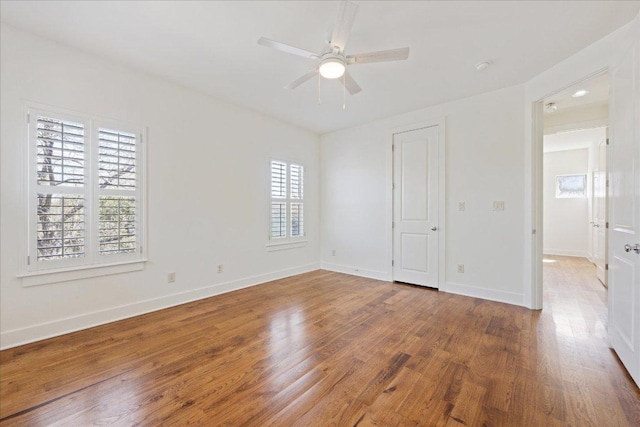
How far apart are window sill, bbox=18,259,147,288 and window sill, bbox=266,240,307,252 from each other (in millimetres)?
1881

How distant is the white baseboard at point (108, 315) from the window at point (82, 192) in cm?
52

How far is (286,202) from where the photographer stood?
4.84 meters

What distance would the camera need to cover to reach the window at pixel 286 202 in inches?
182

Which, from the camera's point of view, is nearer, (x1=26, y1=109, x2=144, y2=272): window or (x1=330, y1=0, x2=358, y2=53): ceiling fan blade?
(x1=330, y1=0, x2=358, y2=53): ceiling fan blade

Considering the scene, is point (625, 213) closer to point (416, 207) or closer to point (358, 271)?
point (416, 207)

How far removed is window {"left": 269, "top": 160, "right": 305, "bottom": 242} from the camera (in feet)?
15.2

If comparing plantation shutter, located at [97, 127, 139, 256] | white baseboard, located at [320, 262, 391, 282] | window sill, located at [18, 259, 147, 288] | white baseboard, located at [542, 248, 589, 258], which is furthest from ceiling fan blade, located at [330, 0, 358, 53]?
white baseboard, located at [542, 248, 589, 258]

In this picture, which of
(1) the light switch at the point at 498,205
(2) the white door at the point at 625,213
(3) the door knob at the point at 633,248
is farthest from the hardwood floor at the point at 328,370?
(1) the light switch at the point at 498,205

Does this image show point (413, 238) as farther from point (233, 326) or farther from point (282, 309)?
point (233, 326)

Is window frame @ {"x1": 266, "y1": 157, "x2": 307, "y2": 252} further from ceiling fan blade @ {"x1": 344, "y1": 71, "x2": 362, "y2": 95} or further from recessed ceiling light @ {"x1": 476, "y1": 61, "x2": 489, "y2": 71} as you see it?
recessed ceiling light @ {"x1": 476, "y1": 61, "x2": 489, "y2": 71}

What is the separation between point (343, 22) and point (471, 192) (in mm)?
2904

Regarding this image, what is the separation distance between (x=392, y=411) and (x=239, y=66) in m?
3.29

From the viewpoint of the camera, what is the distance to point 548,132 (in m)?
4.20

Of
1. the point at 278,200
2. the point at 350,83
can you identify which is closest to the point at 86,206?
the point at 278,200
